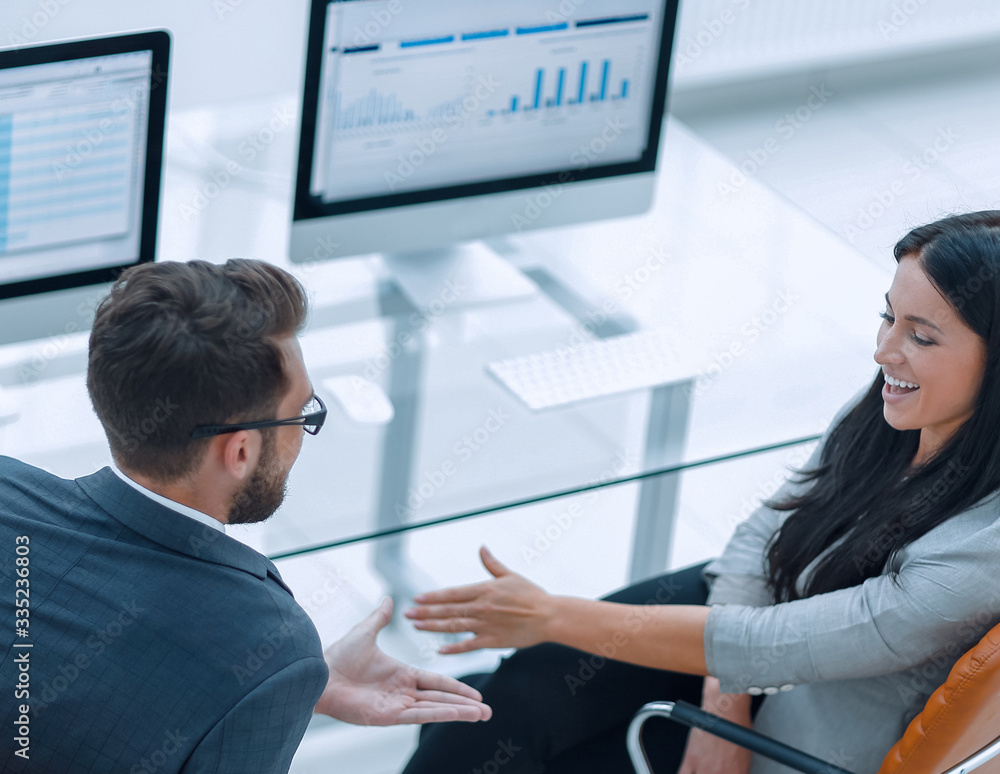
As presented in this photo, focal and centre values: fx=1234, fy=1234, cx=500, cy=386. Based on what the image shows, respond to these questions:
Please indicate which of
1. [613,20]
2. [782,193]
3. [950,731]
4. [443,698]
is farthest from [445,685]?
[782,193]

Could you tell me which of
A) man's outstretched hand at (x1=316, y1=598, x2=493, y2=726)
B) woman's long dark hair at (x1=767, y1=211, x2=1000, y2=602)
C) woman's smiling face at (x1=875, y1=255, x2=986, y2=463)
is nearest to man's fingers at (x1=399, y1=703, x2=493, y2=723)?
man's outstretched hand at (x1=316, y1=598, x2=493, y2=726)

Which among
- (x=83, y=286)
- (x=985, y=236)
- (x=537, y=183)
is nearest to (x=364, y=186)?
(x=537, y=183)

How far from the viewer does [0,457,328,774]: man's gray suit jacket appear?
1115 millimetres

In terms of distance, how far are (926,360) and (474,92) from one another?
38.2 inches

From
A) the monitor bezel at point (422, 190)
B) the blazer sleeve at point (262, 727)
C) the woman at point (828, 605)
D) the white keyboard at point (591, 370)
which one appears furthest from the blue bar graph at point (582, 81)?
the blazer sleeve at point (262, 727)

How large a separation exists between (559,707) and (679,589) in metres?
0.27

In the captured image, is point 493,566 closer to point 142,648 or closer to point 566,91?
point 142,648

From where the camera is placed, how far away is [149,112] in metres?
1.83

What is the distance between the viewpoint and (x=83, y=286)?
1926 millimetres

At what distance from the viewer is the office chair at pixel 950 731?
129cm

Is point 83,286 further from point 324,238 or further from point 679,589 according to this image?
point 679,589

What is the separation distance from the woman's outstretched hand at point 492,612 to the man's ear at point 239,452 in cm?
52

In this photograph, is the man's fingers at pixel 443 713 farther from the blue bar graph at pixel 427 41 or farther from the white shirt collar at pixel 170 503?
the blue bar graph at pixel 427 41

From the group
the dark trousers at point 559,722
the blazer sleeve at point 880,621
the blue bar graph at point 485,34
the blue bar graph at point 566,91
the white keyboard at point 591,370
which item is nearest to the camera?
the blazer sleeve at point 880,621
